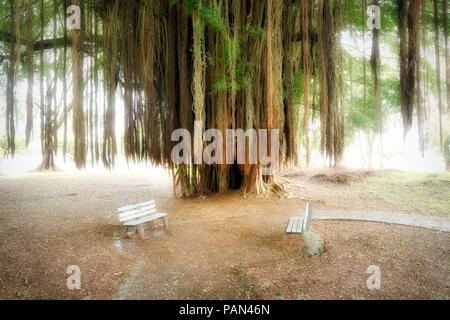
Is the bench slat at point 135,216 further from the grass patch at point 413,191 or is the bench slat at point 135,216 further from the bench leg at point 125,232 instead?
the grass patch at point 413,191

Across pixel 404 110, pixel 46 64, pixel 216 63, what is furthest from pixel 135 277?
pixel 46 64

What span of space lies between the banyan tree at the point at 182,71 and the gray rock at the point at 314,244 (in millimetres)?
1148

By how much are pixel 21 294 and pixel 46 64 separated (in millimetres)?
8369

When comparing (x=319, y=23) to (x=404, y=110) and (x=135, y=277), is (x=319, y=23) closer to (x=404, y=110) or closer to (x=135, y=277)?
(x=404, y=110)

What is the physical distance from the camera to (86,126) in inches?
149

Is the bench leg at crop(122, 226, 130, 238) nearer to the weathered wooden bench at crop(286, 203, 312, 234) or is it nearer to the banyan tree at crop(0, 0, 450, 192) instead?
the banyan tree at crop(0, 0, 450, 192)

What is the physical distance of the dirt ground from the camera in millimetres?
2285

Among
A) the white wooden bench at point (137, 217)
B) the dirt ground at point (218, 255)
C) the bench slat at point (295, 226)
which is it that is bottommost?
the dirt ground at point (218, 255)

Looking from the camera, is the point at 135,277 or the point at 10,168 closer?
the point at 135,277

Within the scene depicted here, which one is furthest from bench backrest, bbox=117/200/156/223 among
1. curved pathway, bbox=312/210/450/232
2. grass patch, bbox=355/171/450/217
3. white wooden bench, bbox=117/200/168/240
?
grass patch, bbox=355/171/450/217

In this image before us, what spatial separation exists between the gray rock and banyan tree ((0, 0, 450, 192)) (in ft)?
3.77

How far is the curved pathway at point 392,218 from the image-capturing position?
165 inches

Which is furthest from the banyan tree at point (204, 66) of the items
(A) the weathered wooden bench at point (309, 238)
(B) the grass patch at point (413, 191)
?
(B) the grass patch at point (413, 191)
